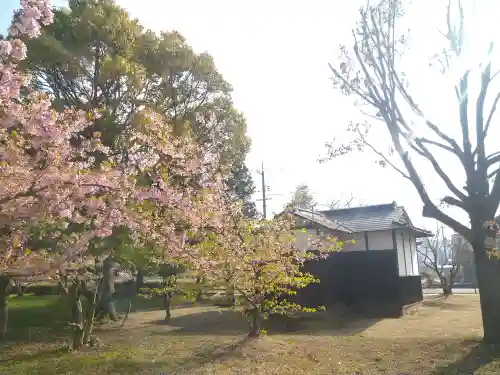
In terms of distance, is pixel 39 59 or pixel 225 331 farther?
pixel 39 59

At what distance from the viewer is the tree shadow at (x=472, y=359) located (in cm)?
661

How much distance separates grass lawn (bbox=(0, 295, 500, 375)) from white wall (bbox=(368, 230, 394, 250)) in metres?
6.39

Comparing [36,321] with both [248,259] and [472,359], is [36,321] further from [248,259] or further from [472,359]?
[472,359]

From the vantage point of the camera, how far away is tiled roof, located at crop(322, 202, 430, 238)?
1770cm

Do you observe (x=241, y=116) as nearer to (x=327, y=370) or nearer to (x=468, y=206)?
(x=468, y=206)

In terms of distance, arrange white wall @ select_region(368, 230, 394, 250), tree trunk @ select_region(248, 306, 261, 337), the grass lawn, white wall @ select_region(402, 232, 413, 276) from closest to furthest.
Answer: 1. the grass lawn
2. tree trunk @ select_region(248, 306, 261, 337)
3. white wall @ select_region(368, 230, 394, 250)
4. white wall @ select_region(402, 232, 413, 276)

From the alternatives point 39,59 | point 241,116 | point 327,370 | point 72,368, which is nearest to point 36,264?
point 72,368

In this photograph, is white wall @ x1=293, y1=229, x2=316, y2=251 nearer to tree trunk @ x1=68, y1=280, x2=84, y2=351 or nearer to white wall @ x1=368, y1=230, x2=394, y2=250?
tree trunk @ x1=68, y1=280, x2=84, y2=351

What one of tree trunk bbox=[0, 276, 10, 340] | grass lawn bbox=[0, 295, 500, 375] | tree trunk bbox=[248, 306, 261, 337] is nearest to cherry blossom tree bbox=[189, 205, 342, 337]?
tree trunk bbox=[248, 306, 261, 337]

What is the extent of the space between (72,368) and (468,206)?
7901 millimetres

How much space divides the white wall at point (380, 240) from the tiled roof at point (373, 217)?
28 centimetres

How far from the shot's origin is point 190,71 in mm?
14961

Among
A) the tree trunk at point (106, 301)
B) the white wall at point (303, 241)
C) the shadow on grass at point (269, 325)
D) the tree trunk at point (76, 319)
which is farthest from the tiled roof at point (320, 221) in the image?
the tree trunk at point (76, 319)

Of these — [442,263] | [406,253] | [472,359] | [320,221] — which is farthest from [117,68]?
[442,263]
